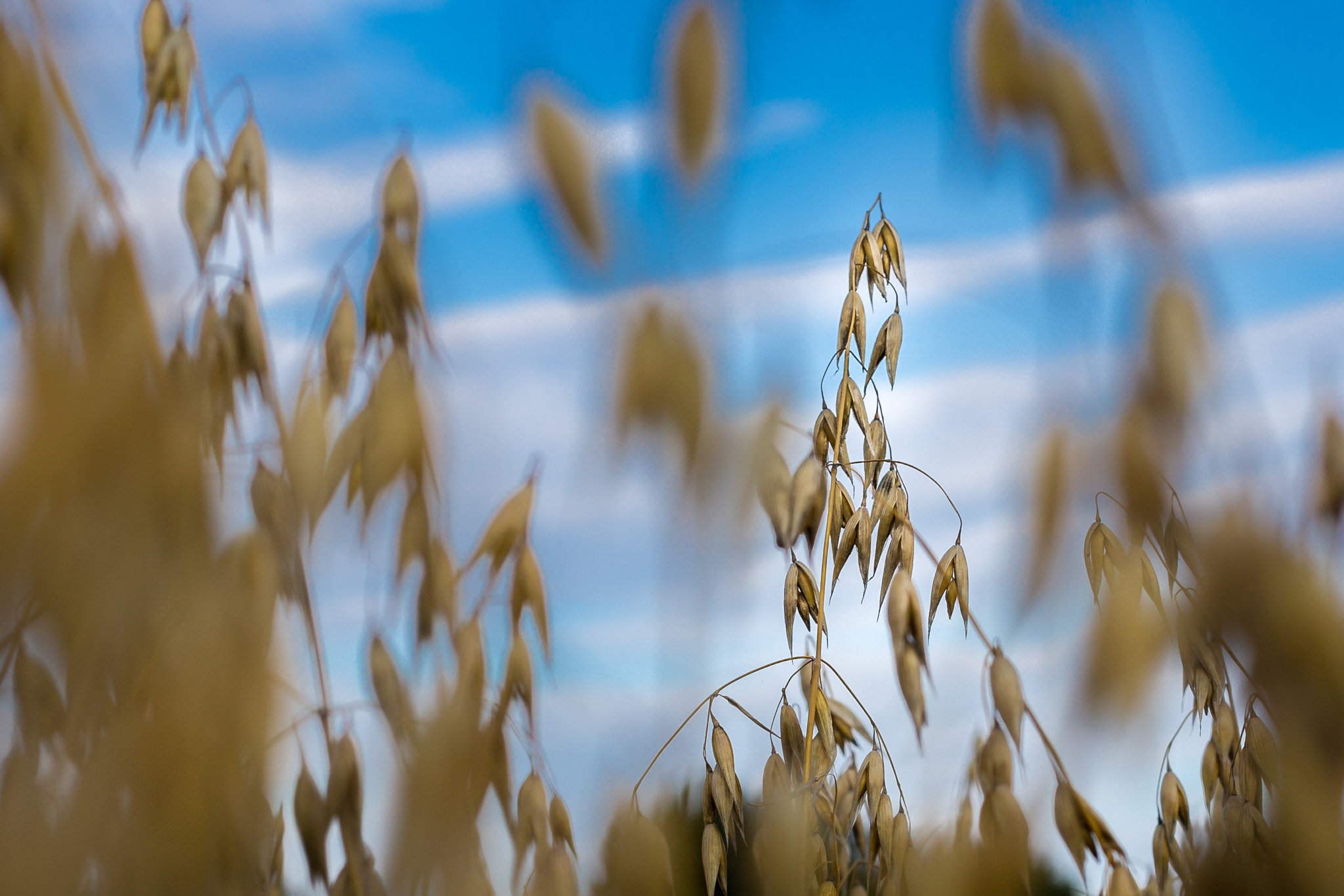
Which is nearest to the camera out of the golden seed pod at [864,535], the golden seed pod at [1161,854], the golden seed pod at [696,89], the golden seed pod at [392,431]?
the golden seed pod at [696,89]

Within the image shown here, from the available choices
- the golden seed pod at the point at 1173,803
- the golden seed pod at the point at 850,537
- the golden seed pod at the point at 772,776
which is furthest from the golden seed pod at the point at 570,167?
the golden seed pod at the point at 1173,803

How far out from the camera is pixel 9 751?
1.49ft

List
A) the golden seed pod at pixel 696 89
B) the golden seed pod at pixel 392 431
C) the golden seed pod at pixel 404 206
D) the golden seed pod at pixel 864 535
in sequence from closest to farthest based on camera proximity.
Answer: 1. the golden seed pod at pixel 696 89
2. the golden seed pod at pixel 392 431
3. the golden seed pod at pixel 404 206
4. the golden seed pod at pixel 864 535

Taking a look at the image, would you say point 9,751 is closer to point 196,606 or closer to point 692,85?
point 196,606

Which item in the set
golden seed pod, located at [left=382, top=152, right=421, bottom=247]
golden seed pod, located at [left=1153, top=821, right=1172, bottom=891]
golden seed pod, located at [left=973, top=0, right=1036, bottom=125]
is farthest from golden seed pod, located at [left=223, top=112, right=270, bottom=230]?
golden seed pod, located at [left=1153, top=821, right=1172, bottom=891]

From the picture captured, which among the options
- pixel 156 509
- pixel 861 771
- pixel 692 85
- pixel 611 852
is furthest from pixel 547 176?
pixel 861 771

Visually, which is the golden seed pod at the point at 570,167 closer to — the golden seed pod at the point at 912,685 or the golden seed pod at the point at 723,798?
the golden seed pod at the point at 912,685

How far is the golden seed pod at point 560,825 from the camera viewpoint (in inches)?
23.7

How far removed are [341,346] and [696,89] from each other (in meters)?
0.35

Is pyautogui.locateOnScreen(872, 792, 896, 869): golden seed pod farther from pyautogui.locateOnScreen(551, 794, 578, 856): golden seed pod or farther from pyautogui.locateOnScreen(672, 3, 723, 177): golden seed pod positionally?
pyautogui.locateOnScreen(672, 3, 723, 177): golden seed pod

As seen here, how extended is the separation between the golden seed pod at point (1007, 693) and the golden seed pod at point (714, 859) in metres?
0.23

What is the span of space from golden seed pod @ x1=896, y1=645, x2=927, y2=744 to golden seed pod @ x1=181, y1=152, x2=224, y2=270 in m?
0.49

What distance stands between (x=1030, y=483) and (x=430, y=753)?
236 millimetres

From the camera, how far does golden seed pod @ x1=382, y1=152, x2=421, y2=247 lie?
20.4 inches
